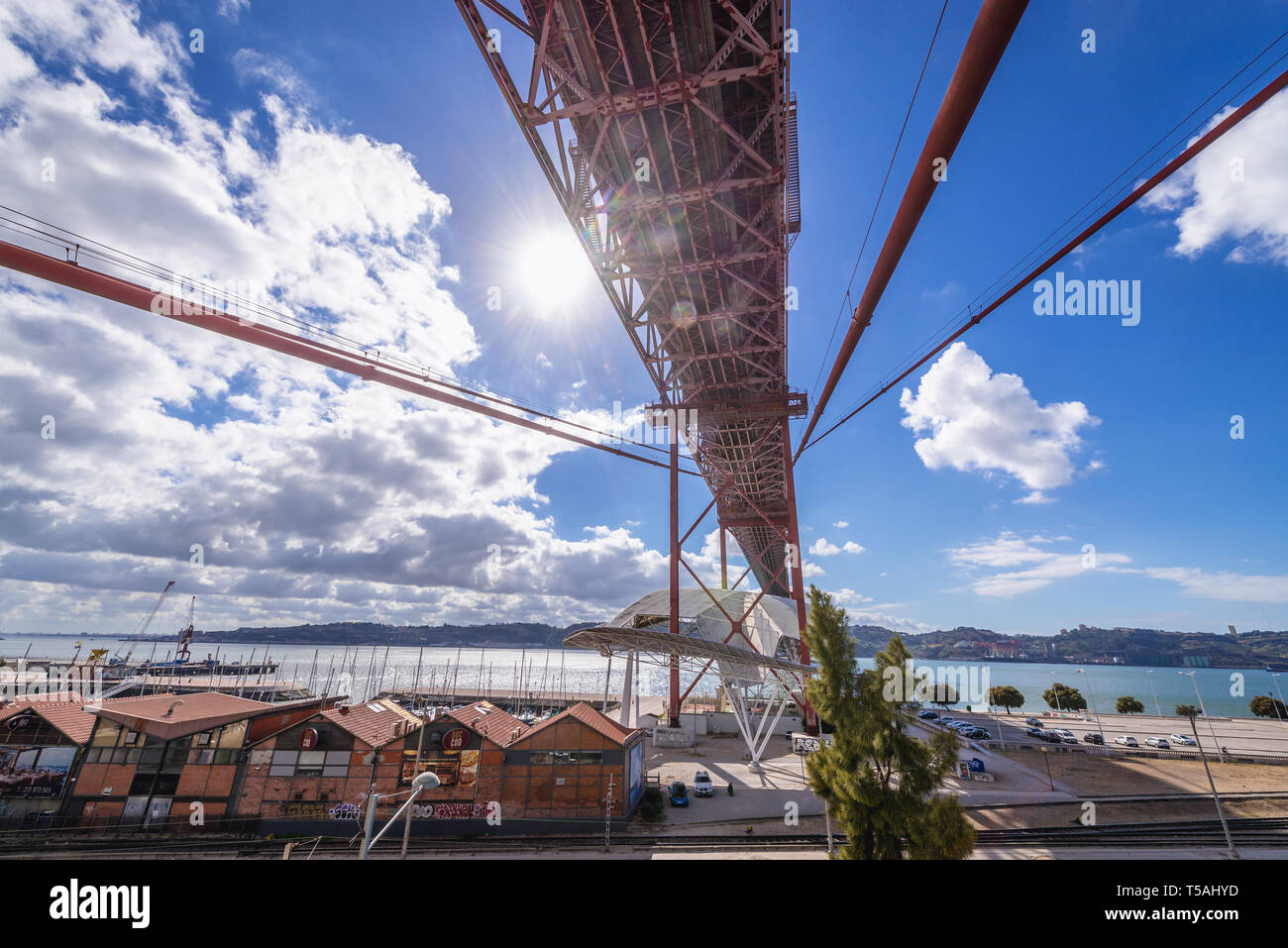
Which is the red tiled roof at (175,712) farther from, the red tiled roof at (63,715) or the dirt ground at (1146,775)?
the dirt ground at (1146,775)

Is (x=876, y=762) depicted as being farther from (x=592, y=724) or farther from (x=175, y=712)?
(x=175, y=712)

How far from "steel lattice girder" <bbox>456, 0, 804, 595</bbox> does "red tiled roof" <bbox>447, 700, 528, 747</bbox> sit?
864 inches

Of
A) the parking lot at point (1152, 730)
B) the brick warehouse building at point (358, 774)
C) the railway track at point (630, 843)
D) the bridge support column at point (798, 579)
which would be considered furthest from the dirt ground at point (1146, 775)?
the brick warehouse building at point (358, 774)

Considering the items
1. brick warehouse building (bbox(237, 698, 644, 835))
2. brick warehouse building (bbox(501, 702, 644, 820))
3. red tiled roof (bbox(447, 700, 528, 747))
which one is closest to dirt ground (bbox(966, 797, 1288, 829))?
A: brick warehouse building (bbox(501, 702, 644, 820))

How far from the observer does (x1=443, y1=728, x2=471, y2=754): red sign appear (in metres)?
24.3

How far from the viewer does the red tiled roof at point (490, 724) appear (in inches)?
981

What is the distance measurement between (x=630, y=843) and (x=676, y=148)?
28562 millimetres

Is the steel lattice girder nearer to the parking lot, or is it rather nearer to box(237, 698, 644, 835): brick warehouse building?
box(237, 698, 644, 835): brick warehouse building

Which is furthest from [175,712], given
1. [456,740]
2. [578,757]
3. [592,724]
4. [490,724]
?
[592,724]

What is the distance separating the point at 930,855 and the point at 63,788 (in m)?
37.1

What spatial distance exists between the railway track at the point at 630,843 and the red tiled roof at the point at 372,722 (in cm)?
417

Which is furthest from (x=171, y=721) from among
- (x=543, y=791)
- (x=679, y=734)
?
(x=679, y=734)
